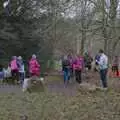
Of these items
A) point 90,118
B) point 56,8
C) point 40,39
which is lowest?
point 90,118

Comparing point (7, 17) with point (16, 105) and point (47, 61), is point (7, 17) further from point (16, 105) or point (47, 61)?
point (16, 105)

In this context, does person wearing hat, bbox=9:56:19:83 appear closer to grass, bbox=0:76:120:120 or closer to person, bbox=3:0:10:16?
person, bbox=3:0:10:16

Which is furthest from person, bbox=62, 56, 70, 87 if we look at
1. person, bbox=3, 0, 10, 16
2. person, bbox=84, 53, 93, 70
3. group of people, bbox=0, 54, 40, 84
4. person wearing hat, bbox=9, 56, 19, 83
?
person, bbox=3, 0, 10, 16

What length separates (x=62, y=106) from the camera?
13305mm

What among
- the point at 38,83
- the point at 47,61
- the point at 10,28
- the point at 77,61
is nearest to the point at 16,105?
the point at 38,83

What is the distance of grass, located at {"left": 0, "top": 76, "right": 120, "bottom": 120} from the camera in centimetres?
1136

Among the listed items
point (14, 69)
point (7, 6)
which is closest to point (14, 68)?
point (14, 69)

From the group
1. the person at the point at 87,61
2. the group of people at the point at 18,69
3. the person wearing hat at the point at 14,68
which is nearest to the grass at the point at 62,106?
the group of people at the point at 18,69

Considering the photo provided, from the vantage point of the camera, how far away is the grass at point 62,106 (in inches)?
447

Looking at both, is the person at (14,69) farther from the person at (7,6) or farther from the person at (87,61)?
the person at (87,61)

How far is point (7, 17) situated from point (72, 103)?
1891 cm

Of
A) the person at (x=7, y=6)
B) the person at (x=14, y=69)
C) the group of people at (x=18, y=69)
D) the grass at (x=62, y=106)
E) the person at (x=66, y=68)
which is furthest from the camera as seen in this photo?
the person at (x=7, y=6)

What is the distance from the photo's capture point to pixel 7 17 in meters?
32.0

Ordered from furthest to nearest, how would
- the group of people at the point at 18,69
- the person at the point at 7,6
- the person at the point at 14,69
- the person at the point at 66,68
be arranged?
the person at the point at 7,6 < the person at the point at 14,69 < the group of people at the point at 18,69 < the person at the point at 66,68
